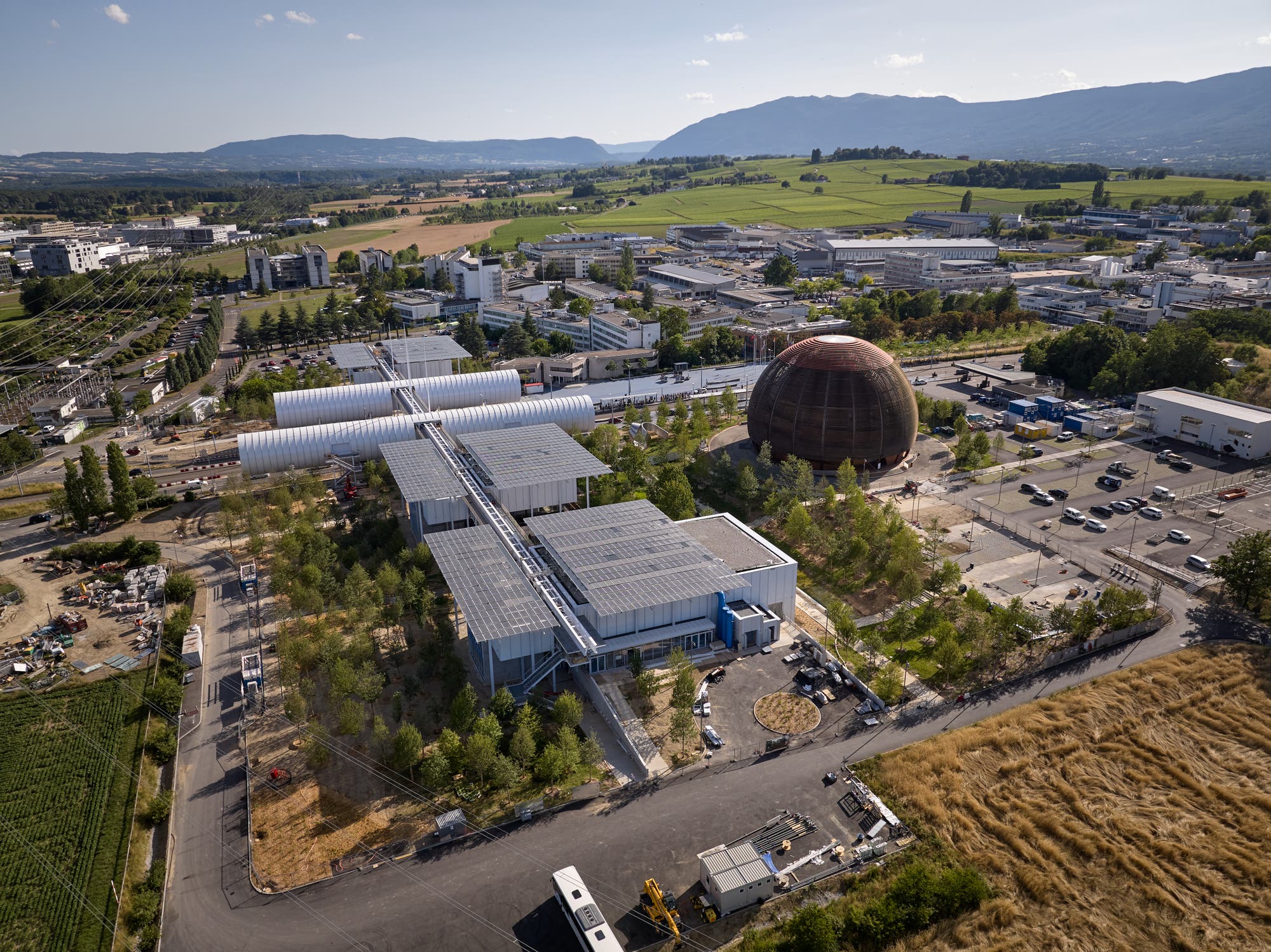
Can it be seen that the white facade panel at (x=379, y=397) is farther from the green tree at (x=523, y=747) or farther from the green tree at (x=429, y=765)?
the green tree at (x=523, y=747)

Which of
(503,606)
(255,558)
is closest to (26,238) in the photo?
(255,558)

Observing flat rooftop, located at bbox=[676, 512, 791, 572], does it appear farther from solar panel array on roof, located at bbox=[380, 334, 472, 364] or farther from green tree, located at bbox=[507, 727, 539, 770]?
solar panel array on roof, located at bbox=[380, 334, 472, 364]

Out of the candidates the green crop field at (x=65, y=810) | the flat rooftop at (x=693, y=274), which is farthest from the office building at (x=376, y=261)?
the green crop field at (x=65, y=810)

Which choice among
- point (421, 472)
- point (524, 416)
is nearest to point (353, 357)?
point (524, 416)

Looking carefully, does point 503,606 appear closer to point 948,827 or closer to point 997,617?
point 948,827

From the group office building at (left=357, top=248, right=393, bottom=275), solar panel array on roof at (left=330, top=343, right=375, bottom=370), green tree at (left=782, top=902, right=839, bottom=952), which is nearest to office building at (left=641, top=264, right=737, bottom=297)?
office building at (left=357, top=248, right=393, bottom=275)

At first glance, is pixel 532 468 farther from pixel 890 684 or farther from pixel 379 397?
pixel 890 684
